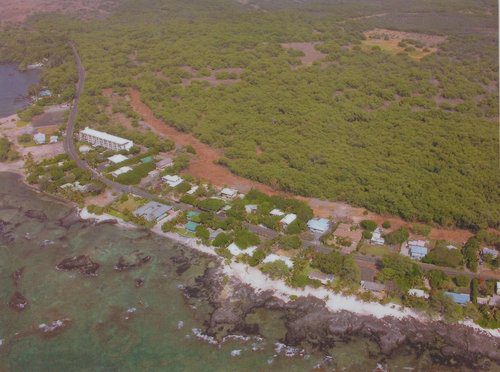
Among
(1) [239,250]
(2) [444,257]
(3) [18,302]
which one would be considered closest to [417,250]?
(2) [444,257]

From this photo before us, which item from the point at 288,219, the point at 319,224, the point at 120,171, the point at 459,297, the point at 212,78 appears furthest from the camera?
the point at 212,78

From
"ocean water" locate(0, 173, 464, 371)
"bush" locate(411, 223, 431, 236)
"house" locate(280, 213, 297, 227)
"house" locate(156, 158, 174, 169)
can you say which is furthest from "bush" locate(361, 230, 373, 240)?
"house" locate(156, 158, 174, 169)

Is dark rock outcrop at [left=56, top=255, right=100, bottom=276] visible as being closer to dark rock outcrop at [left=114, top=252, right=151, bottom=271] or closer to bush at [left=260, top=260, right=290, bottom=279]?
dark rock outcrop at [left=114, top=252, right=151, bottom=271]

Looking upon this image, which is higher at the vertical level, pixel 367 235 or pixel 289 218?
pixel 289 218

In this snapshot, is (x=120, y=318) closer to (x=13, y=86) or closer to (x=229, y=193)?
(x=229, y=193)

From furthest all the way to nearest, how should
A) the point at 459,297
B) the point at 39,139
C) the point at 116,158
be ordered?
1. the point at 39,139
2. the point at 116,158
3. the point at 459,297

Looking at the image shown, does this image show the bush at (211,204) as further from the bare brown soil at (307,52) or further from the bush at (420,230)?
the bare brown soil at (307,52)
